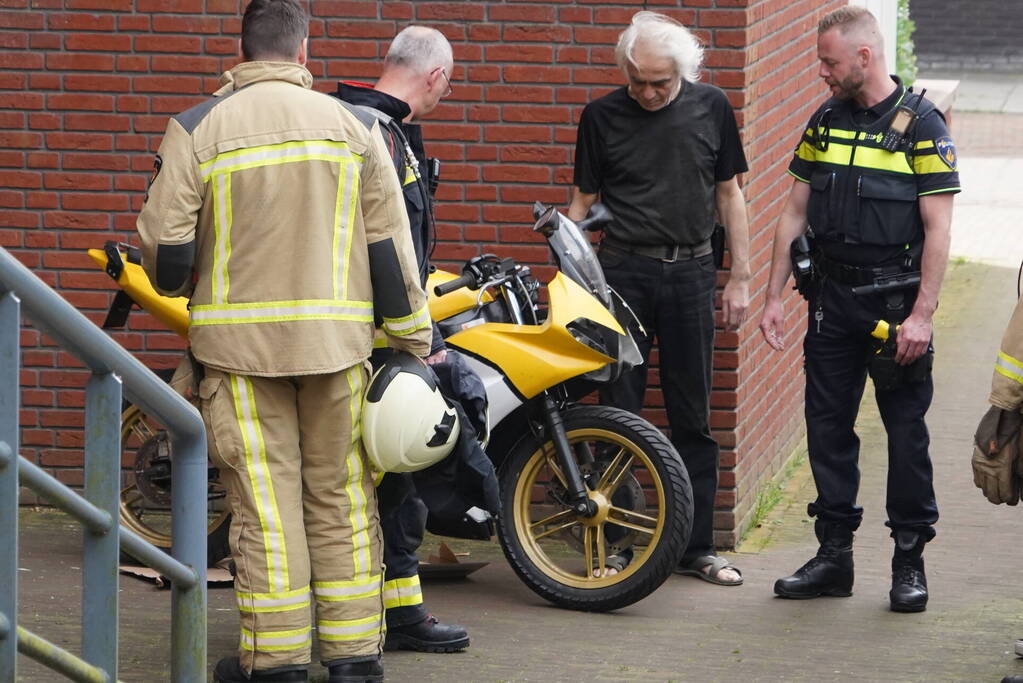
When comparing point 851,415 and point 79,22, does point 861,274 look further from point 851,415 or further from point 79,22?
point 79,22

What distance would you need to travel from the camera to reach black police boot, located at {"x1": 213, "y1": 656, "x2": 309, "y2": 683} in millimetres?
4590

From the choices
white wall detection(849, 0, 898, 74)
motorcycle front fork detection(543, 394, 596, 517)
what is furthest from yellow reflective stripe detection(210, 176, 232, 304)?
white wall detection(849, 0, 898, 74)

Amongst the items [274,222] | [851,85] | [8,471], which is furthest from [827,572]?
[8,471]

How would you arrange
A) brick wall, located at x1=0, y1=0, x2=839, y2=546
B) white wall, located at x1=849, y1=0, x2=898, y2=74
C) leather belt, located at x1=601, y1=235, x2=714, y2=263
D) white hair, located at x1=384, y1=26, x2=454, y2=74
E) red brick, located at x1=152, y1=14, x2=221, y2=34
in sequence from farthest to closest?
white wall, located at x1=849, y1=0, x2=898, y2=74
red brick, located at x1=152, y1=14, x2=221, y2=34
brick wall, located at x1=0, y1=0, x2=839, y2=546
leather belt, located at x1=601, y1=235, x2=714, y2=263
white hair, located at x1=384, y1=26, x2=454, y2=74

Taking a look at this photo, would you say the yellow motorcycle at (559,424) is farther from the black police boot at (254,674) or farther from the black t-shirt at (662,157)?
the black police boot at (254,674)

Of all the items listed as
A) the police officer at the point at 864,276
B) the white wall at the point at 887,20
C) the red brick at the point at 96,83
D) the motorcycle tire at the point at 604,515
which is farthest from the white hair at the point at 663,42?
the white wall at the point at 887,20

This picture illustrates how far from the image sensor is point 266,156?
441 cm

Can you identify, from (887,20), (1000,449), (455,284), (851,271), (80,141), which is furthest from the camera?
(887,20)

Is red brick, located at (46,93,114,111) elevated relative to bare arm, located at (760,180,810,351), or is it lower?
elevated

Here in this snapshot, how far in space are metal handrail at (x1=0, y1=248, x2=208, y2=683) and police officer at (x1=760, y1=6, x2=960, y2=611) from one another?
2856mm

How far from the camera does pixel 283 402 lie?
4586 millimetres

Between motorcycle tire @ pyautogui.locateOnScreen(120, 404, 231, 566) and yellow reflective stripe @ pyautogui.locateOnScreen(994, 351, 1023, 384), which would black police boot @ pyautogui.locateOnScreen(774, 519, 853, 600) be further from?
motorcycle tire @ pyautogui.locateOnScreen(120, 404, 231, 566)

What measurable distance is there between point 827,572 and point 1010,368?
1.42 metres

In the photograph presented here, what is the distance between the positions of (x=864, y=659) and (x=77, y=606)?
257cm
